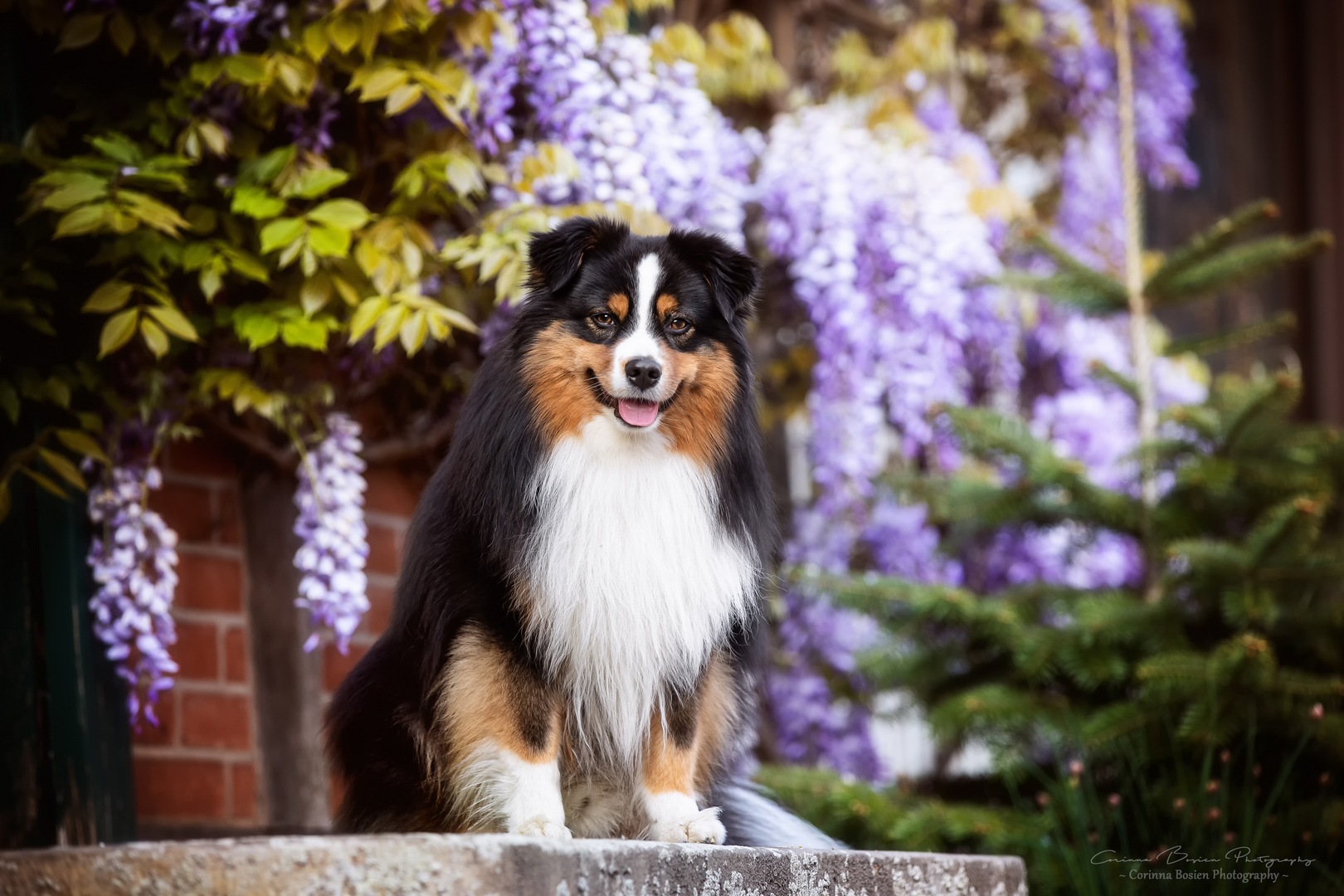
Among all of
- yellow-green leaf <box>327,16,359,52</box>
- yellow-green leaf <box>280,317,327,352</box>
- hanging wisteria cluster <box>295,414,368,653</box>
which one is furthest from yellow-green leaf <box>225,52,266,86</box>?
hanging wisteria cluster <box>295,414,368,653</box>

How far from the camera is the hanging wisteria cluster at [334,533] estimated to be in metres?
2.58

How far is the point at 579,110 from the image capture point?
111 inches

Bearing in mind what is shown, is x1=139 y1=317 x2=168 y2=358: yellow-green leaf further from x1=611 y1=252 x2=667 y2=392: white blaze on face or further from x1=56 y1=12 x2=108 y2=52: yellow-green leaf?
x1=611 y1=252 x2=667 y2=392: white blaze on face

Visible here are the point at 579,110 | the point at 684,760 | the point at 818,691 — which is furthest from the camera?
the point at 818,691

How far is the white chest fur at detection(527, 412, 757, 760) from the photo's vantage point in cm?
196

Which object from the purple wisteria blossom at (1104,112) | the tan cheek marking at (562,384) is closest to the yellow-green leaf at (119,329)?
the tan cheek marking at (562,384)

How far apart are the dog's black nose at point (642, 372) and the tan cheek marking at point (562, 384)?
7 cm

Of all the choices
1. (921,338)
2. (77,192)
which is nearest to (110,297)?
(77,192)

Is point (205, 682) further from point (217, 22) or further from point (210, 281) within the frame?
point (217, 22)

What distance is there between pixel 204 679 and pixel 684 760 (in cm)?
150

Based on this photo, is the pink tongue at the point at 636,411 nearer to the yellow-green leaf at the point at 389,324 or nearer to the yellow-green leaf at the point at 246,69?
the yellow-green leaf at the point at 389,324

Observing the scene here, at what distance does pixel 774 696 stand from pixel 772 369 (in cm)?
107

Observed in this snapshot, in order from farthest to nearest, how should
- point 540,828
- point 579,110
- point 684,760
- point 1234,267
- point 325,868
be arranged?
point 1234,267
point 579,110
point 684,760
point 540,828
point 325,868

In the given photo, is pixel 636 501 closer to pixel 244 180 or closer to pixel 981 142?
pixel 244 180
